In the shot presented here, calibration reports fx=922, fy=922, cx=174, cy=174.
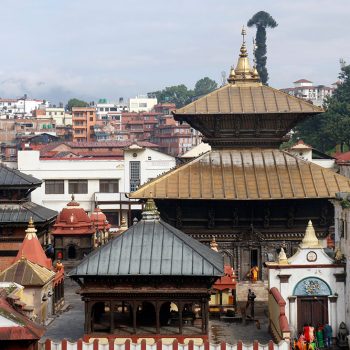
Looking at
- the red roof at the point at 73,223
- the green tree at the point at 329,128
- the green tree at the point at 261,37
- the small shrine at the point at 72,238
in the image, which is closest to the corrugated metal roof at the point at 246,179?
the small shrine at the point at 72,238

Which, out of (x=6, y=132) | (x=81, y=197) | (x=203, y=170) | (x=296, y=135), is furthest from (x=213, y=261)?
(x=6, y=132)

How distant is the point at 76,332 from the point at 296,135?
7843 centimetres

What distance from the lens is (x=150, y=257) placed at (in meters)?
27.0

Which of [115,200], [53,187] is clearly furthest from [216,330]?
[53,187]

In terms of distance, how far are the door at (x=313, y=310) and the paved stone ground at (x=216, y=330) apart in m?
1.39

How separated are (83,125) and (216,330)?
400 ft

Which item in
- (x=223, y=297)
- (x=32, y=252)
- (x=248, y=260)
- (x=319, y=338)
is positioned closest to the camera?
(x=319, y=338)

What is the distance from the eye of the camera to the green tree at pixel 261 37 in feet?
446

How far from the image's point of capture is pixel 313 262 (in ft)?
101

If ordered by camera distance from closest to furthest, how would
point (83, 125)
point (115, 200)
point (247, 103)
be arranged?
point (247, 103), point (115, 200), point (83, 125)

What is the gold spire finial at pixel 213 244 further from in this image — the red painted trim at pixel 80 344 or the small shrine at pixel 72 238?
the small shrine at pixel 72 238

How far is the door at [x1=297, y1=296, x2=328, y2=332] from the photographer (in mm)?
30562

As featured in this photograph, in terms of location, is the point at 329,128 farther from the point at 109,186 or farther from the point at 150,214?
the point at 150,214

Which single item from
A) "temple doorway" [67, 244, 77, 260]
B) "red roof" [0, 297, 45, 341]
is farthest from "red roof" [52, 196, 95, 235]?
"red roof" [0, 297, 45, 341]
